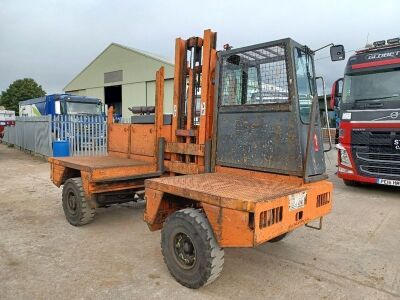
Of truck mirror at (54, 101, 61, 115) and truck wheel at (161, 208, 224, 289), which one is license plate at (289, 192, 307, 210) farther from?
truck mirror at (54, 101, 61, 115)

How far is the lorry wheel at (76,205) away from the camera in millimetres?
5324

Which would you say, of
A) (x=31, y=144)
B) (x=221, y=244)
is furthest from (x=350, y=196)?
(x=31, y=144)

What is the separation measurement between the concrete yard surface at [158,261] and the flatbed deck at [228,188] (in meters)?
0.92

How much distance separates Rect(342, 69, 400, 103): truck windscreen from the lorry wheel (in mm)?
6026

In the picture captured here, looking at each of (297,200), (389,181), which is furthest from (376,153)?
(297,200)

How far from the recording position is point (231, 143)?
4.14 meters

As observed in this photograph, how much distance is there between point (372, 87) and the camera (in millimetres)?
7914

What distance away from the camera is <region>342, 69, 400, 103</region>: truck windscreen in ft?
25.2

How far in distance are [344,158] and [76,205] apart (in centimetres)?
593

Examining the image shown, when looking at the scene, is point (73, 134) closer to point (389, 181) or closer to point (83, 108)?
point (83, 108)

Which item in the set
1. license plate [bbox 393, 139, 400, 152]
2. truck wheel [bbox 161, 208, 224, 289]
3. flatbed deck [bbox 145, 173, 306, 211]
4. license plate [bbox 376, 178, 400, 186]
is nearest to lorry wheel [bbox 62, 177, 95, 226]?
flatbed deck [bbox 145, 173, 306, 211]

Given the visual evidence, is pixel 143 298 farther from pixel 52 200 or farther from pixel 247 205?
pixel 52 200

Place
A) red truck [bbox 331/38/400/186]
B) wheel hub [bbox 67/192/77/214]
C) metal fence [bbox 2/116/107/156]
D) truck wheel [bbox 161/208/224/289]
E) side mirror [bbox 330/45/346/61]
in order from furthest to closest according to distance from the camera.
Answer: metal fence [bbox 2/116/107/156] → red truck [bbox 331/38/400/186] → wheel hub [bbox 67/192/77/214] → side mirror [bbox 330/45/346/61] → truck wheel [bbox 161/208/224/289]

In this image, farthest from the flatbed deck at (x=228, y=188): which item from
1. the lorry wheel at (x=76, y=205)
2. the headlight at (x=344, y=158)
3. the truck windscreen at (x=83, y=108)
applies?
the truck windscreen at (x=83, y=108)
